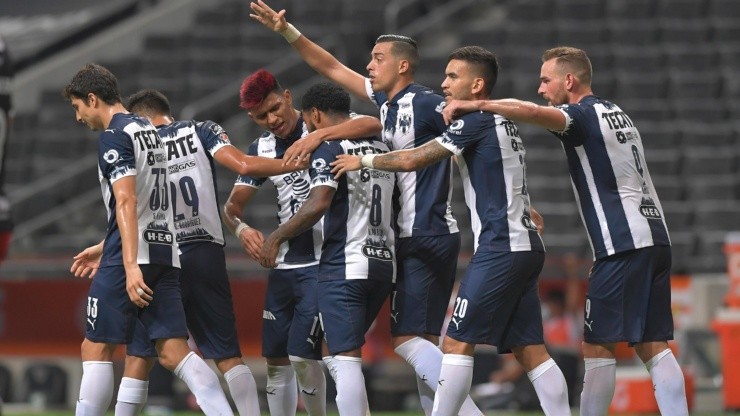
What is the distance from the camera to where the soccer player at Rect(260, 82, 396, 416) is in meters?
7.74

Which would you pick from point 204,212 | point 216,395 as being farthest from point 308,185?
point 216,395

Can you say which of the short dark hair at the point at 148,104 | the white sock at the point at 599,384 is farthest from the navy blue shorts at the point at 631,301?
the short dark hair at the point at 148,104

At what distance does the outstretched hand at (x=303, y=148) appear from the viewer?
25.9 feet

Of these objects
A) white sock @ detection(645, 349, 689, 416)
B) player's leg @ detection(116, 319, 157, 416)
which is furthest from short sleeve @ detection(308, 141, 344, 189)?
white sock @ detection(645, 349, 689, 416)

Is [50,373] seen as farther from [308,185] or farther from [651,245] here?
[651,245]

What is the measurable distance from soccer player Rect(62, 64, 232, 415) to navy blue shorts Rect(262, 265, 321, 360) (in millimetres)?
704

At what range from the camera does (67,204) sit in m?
18.1

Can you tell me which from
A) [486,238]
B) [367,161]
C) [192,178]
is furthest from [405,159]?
[192,178]

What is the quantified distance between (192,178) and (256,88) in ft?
2.25

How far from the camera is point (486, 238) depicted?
756 centimetres

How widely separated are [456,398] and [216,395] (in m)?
1.35

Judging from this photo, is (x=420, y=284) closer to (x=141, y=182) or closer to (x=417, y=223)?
(x=417, y=223)

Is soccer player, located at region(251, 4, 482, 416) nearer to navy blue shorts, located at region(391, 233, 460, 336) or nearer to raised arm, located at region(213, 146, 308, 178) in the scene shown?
navy blue shorts, located at region(391, 233, 460, 336)

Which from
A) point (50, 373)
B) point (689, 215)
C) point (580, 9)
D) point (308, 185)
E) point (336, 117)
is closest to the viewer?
point (336, 117)
